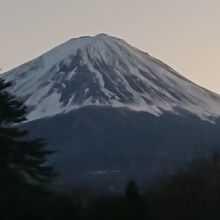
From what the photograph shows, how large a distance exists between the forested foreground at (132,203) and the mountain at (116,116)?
339 ft

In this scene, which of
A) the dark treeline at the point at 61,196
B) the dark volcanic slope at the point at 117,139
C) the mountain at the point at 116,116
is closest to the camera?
the dark treeline at the point at 61,196

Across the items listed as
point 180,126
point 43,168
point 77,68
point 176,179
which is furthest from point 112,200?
point 77,68

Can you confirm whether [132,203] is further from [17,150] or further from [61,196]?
[17,150]

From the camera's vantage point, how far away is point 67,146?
156 m

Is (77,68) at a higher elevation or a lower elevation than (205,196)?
higher

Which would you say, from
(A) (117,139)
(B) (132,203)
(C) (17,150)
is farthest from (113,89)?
(B) (132,203)

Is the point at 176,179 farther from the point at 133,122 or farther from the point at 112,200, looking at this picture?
the point at 133,122

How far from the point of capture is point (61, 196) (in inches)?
580

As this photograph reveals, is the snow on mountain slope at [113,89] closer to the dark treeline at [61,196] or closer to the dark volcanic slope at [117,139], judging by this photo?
the dark volcanic slope at [117,139]

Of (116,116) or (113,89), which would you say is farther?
(113,89)

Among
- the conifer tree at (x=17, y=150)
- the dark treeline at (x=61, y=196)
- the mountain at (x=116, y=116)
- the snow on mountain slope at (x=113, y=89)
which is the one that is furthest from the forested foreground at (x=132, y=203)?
the snow on mountain slope at (x=113, y=89)

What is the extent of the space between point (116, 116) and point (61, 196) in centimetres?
15566

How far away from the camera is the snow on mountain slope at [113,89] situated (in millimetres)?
177500

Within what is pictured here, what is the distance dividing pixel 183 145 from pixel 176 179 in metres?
131
